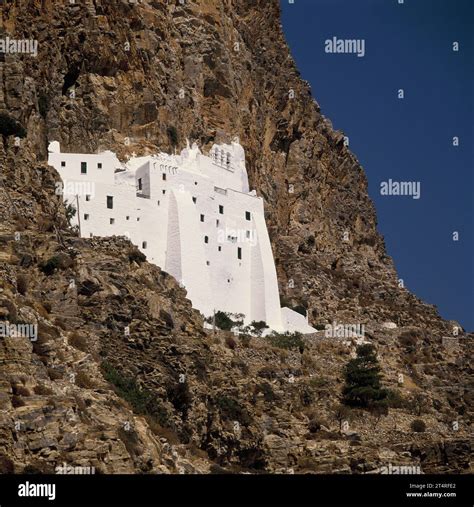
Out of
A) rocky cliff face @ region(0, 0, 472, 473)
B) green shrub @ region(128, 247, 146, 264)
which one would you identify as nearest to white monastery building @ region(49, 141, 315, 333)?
rocky cliff face @ region(0, 0, 472, 473)

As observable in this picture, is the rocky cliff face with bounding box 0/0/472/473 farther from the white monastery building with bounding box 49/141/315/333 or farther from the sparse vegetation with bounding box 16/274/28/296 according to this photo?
the white monastery building with bounding box 49/141/315/333

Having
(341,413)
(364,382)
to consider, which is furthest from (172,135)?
(341,413)

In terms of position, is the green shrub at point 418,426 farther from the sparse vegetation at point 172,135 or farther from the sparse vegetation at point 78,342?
the sparse vegetation at point 172,135

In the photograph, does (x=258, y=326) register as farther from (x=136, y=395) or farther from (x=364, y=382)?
(x=136, y=395)

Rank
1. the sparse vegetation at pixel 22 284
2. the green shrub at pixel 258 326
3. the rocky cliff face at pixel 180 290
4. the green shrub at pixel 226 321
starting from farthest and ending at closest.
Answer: the green shrub at pixel 258 326 < the green shrub at pixel 226 321 < the sparse vegetation at pixel 22 284 < the rocky cliff face at pixel 180 290

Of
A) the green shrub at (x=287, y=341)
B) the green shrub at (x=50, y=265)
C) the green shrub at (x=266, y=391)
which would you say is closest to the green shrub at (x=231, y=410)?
the green shrub at (x=266, y=391)
